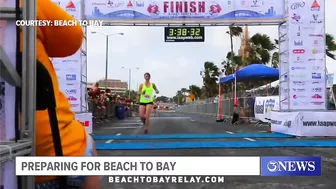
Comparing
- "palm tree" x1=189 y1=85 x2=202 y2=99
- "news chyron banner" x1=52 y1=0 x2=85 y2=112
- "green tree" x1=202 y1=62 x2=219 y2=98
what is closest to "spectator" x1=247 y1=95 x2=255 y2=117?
"news chyron banner" x1=52 y1=0 x2=85 y2=112

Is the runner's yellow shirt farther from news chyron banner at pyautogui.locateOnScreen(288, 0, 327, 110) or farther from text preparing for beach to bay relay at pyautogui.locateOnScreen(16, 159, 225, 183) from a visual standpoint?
text preparing for beach to bay relay at pyautogui.locateOnScreen(16, 159, 225, 183)

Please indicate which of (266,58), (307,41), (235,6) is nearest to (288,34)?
(307,41)

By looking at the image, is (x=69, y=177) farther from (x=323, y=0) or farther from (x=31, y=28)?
(x=323, y=0)

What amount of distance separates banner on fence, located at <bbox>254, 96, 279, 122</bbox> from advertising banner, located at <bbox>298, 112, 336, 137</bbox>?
5178mm

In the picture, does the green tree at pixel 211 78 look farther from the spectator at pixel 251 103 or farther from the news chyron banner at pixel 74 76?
the news chyron banner at pixel 74 76

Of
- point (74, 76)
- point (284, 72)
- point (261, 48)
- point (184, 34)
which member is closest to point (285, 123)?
point (284, 72)

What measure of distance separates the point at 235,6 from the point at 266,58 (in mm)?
24022

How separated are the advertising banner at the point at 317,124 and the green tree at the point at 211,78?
53958 mm

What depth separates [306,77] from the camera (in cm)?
1273

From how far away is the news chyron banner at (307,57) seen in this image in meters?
12.6

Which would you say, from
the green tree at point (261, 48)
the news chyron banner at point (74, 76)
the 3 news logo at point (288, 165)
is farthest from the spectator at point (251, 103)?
the 3 news logo at point (288, 165)

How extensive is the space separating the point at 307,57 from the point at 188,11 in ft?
15.3

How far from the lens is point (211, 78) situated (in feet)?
221

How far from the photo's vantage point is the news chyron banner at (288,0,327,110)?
1263cm
